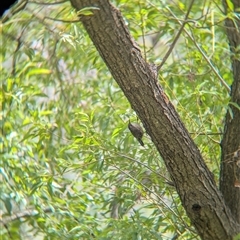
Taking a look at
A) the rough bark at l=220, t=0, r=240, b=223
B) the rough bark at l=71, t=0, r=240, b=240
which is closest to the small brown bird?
the rough bark at l=71, t=0, r=240, b=240

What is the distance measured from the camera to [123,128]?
1738mm

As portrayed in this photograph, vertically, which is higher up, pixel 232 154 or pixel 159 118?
pixel 159 118

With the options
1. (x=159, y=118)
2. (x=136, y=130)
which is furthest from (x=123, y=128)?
(x=159, y=118)

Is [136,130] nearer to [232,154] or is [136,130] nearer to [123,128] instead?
[123,128]

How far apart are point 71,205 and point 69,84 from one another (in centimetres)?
41

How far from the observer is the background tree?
155 centimetres

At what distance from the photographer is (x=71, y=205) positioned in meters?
1.93

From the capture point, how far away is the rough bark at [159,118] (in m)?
1.53

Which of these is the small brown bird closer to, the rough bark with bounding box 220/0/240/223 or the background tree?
the background tree

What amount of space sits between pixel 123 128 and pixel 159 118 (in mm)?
199

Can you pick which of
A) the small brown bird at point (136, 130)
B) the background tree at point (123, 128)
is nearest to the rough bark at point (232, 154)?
the background tree at point (123, 128)

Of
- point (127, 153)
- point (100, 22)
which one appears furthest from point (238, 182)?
point (100, 22)

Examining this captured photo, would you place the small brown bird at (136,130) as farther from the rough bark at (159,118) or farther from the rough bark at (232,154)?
the rough bark at (232,154)

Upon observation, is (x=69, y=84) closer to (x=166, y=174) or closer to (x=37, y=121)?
(x=37, y=121)
